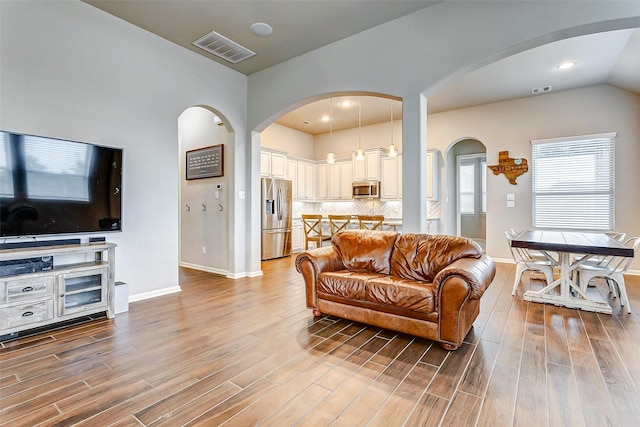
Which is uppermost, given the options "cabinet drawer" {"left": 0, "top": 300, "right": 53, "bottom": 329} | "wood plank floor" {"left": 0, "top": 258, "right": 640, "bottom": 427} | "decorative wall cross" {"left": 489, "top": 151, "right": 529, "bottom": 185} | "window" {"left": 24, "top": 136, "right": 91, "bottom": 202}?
"decorative wall cross" {"left": 489, "top": 151, "right": 529, "bottom": 185}

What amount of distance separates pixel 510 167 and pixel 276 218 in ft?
15.6

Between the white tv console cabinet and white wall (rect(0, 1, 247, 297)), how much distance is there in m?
0.43

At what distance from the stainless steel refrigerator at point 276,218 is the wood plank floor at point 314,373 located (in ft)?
10.6

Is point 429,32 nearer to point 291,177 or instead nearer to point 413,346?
point 413,346

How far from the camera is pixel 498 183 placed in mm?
6023

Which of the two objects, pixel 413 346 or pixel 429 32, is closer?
pixel 413 346

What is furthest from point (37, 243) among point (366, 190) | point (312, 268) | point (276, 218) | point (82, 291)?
point (366, 190)

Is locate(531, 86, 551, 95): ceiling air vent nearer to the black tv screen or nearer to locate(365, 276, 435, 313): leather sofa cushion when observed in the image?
A: locate(365, 276, 435, 313): leather sofa cushion

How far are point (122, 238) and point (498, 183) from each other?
6.38 m

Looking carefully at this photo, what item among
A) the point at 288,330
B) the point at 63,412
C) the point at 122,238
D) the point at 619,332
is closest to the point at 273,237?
the point at 122,238

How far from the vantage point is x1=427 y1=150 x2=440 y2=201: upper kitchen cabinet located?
6.59m

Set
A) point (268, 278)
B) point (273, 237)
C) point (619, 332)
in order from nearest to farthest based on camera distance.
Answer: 1. point (619, 332)
2. point (268, 278)
3. point (273, 237)

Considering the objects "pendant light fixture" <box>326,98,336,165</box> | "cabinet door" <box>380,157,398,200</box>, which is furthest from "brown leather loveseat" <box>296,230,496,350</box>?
"cabinet door" <box>380,157,398,200</box>

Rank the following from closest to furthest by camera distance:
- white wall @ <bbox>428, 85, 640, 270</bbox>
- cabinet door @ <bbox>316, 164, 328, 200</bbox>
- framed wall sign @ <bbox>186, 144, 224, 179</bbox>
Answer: white wall @ <bbox>428, 85, 640, 270</bbox>
framed wall sign @ <bbox>186, 144, 224, 179</bbox>
cabinet door @ <bbox>316, 164, 328, 200</bbox>
